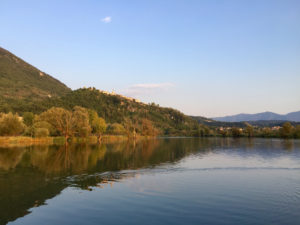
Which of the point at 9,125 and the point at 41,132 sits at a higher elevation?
the point at 9,125

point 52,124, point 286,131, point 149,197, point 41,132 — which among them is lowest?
point 149,197

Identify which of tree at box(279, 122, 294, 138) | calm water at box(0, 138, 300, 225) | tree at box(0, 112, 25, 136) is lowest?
calm water at box(0, 138, 300, 225)

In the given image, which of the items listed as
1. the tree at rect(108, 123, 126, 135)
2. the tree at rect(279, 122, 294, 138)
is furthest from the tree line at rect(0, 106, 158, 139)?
the tree at rect(279, 122, 294, 138)

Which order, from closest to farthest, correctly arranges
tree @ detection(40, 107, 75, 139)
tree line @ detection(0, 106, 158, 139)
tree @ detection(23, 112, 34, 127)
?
tree line @ detection(0, 106, 158, 139)
tree @ detection(40, 107, 75, 139)
tree @ detection(23, 112, 34, 127)

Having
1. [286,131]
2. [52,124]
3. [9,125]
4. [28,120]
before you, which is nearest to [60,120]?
[52,124]

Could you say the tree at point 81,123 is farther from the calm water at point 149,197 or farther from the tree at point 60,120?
the calm water at point 149,197

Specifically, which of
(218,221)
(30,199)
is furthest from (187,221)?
(30,199)

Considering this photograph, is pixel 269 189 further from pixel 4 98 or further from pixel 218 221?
pixel 4 98

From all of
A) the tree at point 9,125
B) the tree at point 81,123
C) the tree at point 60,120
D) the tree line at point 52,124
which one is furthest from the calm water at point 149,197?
the tree at point 81,123

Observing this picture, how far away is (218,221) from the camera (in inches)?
643

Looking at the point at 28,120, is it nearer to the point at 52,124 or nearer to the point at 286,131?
the point at 52,124

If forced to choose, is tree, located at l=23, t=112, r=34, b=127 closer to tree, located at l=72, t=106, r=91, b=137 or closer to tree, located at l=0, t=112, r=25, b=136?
tree, located at l=0, t=112, r=25, b=136

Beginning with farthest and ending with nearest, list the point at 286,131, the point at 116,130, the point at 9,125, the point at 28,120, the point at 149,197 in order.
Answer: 1. the point at 286,131
2. the point at 116,130
3. the point at 28,120
4. the point at 9,125
5. the point at 149,197

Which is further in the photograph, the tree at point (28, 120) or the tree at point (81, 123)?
the tree at point (28, 120)
